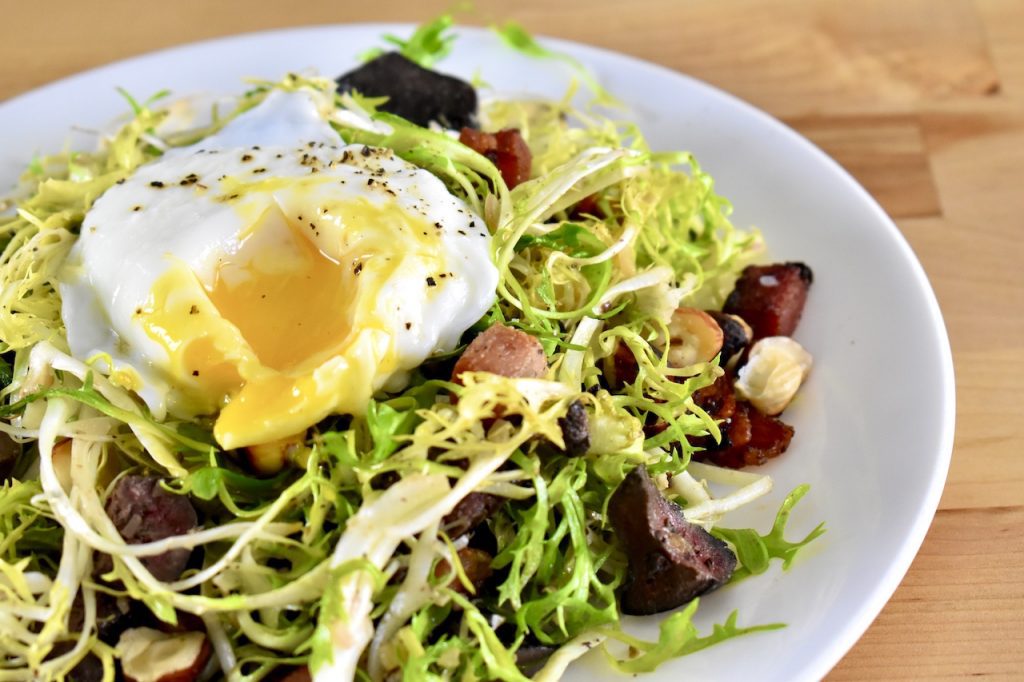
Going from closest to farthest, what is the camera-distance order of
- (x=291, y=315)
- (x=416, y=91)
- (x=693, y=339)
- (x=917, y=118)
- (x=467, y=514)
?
(x=467, y=514), (x=291, y=315), (x=693, y=339), (x=416, y=91), (x=917, y=118)

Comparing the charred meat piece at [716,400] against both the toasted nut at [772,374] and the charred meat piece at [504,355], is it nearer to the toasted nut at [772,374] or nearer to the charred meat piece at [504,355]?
the toasted nut at [772,374]

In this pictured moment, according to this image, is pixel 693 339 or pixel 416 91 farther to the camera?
pixel 416 91

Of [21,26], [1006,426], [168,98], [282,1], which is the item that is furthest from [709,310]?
[21,26]

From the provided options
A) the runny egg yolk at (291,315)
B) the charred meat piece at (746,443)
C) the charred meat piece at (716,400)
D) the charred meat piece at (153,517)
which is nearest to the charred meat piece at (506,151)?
the runny egg yolk at (291,315)

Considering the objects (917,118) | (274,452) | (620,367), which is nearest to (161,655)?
(274,452)

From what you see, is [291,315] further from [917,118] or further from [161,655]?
[917,118]
